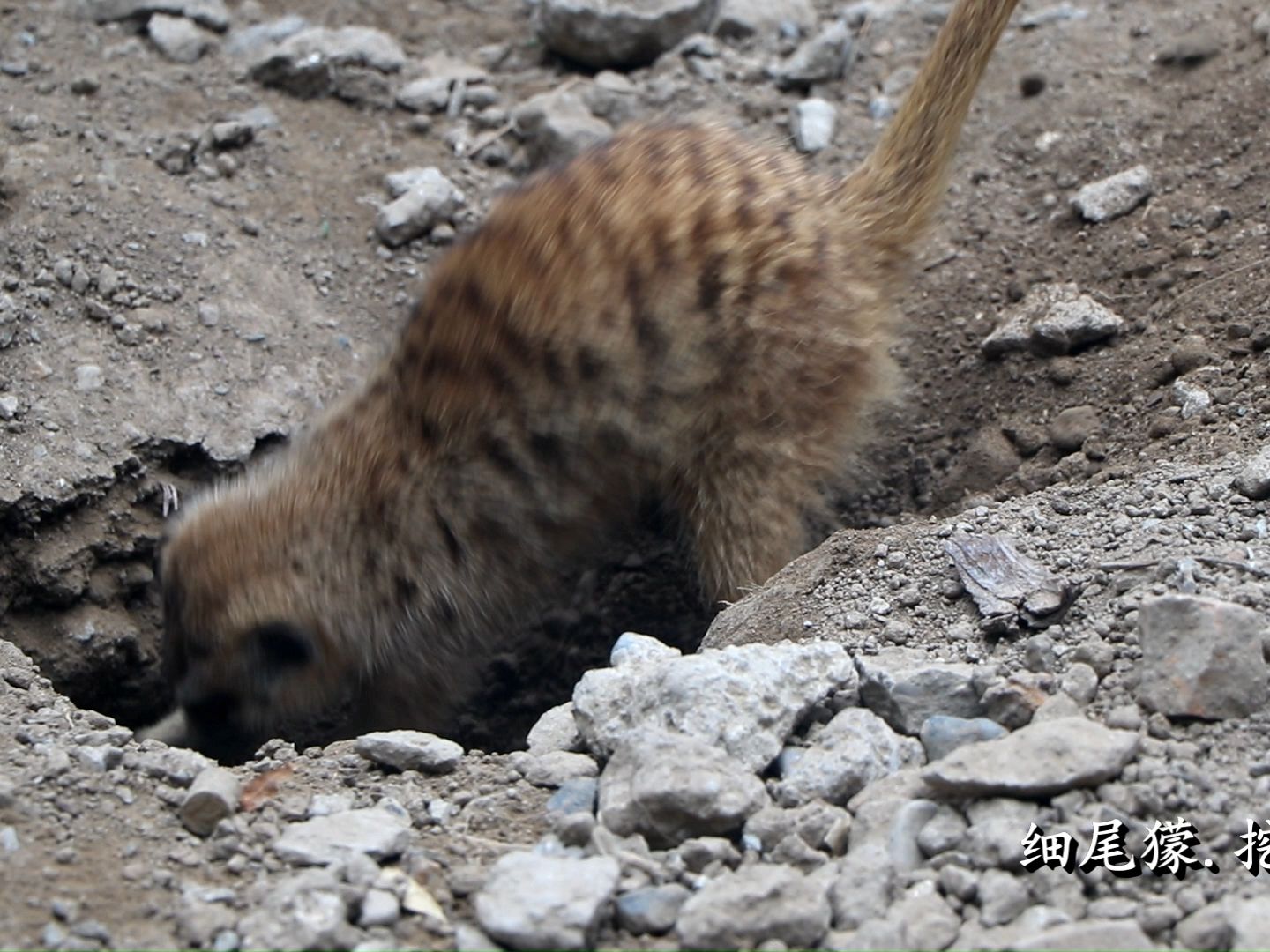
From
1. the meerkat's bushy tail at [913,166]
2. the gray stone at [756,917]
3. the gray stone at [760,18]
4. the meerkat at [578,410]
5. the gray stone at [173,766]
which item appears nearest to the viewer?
the gray stone at [756,917]

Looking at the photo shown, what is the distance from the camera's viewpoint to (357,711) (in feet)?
15.6

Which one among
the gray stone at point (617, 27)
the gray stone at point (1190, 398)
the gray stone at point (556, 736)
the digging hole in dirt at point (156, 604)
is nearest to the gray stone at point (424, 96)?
the gray stone at point (617, 27)

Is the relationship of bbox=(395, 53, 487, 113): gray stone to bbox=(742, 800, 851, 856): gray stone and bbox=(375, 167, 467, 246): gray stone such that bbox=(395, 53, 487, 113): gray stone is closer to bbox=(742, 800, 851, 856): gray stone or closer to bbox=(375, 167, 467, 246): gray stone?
bbox=(375, 167, 467, 246): gray stone

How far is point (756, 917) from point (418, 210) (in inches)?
146

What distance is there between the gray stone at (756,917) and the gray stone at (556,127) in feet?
12.7

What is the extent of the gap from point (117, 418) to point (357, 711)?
1154 mm

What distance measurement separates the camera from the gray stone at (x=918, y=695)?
2.88 m

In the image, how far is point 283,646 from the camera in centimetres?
425

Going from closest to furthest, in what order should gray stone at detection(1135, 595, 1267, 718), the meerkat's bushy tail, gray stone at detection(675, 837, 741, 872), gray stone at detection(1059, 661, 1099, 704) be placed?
gray stone at detection(675, 837, 741, 872)
gray stone at detection(1135, 595, 1267, 718)
gray stone at detection(1059, 661, 1099, 704)
the meerkat's bushy tail

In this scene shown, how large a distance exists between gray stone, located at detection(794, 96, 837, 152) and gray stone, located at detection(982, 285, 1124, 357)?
A: 3.87ft

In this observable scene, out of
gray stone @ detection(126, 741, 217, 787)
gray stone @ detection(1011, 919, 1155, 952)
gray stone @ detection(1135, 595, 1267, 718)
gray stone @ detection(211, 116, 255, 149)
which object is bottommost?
gray stone @ detection(126, 741, 217, 787)

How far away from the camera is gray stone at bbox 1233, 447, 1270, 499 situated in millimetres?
3256

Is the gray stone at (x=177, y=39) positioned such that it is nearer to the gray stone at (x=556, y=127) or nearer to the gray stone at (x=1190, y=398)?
the gray stone at (x=556, y=127)

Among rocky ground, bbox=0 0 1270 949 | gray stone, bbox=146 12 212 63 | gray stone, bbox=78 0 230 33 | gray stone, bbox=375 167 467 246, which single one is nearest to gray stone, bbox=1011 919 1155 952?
rocky ground, bbox=0 0 1270 949
